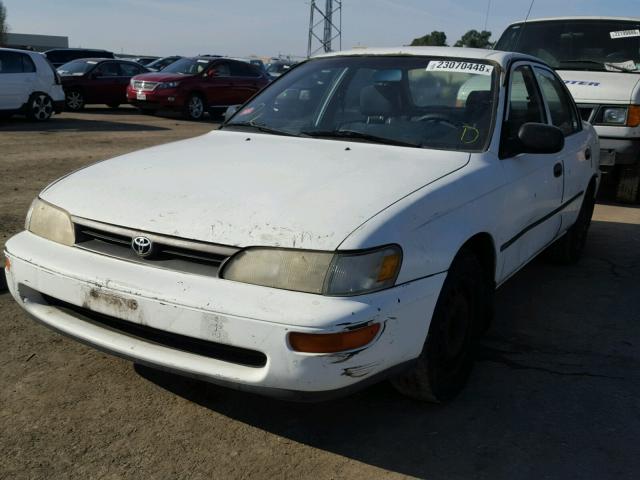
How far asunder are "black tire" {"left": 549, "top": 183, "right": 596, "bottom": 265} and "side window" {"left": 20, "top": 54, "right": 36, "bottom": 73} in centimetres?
1150

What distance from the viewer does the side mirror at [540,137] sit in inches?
135

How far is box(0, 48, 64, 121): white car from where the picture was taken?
1316 centimetres

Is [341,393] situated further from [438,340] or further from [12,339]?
[12,339]

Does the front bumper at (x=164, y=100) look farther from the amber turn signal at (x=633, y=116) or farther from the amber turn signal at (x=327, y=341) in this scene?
the amber turn signal at (x=327, y=341)

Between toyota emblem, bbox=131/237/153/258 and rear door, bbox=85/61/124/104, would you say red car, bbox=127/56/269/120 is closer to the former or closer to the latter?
rear door, bbox=85/61/124/104

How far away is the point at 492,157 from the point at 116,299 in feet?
6.11

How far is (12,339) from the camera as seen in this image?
140 inches

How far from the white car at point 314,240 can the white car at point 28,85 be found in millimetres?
10873

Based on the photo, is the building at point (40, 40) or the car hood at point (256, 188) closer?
the car hood at point (256, 188)

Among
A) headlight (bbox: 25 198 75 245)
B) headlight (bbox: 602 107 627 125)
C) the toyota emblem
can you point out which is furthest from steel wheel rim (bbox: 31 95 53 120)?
the toyota emblem

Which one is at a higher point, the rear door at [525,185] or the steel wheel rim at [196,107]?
the rear door at [525,185]

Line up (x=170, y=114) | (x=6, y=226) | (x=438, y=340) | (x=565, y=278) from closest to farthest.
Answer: (x=438, y=340) < (x=565, y=278) < (x=6, y=226) < (x=170, y=114)

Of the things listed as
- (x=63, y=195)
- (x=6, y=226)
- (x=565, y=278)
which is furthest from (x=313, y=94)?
(x=6, y=226)

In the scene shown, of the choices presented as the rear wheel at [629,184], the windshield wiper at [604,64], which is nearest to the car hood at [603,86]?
the windshield wiper at [604,64]
